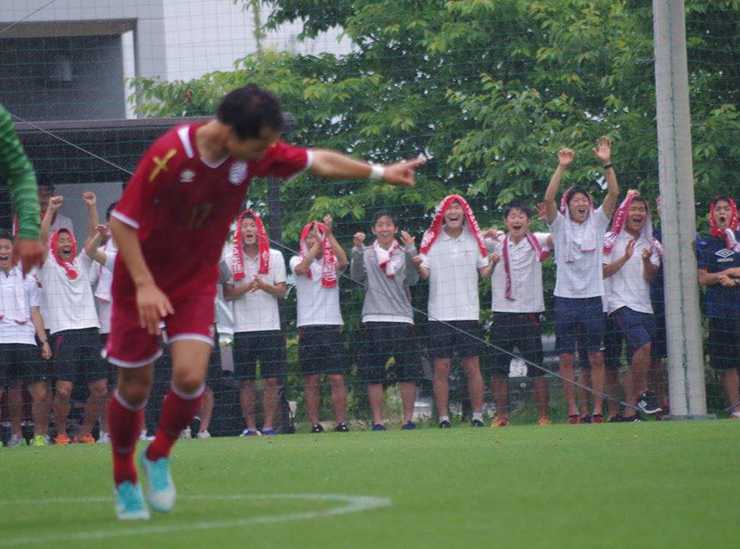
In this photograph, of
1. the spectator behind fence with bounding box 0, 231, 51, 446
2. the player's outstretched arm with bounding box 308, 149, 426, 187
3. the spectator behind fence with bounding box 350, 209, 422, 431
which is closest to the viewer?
the player's outstretched arm with bounding box 308, 149, 426, 187

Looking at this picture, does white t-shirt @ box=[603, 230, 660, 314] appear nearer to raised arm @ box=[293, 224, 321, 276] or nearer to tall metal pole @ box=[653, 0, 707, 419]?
tall metal pole @ box=[653, 0, 707, 419]

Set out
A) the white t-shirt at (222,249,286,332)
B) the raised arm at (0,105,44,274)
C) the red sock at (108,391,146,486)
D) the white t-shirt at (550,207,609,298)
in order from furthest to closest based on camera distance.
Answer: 1. the white t-shirt at (222,249,286,332)
2. the white t-shirt at (550,207,609,298)
3. the red sock at (108,391,146,486)
4. the raised arm at (0,105,44,274)

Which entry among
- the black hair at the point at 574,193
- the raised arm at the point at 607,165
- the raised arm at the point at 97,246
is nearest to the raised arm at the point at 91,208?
the raised arm at the point at 97,246

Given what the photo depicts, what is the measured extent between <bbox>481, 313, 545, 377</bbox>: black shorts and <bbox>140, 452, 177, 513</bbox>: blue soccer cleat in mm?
8134

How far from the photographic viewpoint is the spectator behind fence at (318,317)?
14.2m

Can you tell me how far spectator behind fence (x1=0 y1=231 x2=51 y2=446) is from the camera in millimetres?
13773

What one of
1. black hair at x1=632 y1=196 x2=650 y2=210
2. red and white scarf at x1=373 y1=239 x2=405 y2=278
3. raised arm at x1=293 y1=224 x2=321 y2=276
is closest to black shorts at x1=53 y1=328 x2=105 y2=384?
raised arm at x1=293 y1=224 x2=321 y2=276

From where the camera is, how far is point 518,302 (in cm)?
1392

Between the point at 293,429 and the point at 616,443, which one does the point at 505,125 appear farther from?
the point at 616,443

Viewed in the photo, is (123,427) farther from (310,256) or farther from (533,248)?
(533,248)

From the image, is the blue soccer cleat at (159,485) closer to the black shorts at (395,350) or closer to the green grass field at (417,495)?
the green grass field at (417,495)

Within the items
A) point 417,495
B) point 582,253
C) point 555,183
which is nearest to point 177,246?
point 417,495

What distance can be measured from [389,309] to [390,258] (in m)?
0.51

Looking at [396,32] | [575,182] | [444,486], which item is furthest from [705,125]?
[444,486]
